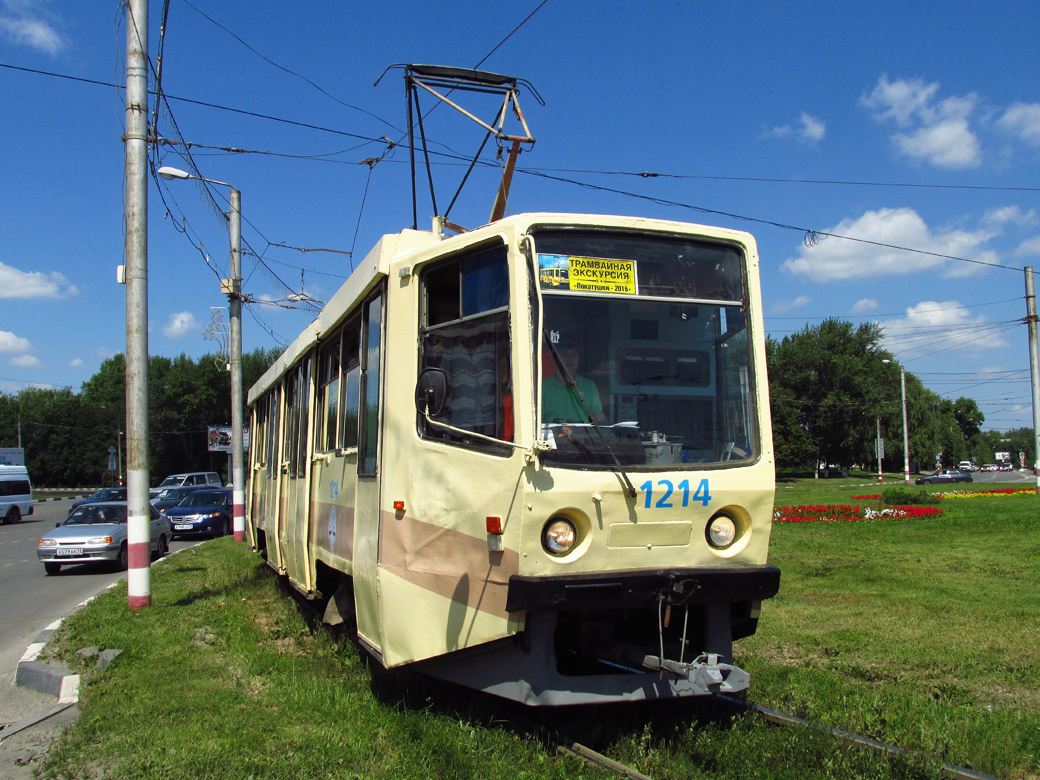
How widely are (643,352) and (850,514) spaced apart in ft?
54.2

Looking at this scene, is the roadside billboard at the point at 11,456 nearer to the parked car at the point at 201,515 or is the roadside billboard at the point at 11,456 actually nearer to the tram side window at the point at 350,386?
the parked car at the point at 201,515

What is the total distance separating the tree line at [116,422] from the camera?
7594 cm

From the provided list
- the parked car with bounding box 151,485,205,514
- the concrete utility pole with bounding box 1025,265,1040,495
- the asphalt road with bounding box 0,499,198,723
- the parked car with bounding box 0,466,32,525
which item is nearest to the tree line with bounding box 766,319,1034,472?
the concrete utility pole with bounding box 1025,265,1040,495

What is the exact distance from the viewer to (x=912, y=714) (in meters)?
5.00

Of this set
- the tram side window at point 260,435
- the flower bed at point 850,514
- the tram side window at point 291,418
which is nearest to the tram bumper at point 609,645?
the tram side window at point 291,418

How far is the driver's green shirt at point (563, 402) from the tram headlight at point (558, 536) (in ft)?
1.77

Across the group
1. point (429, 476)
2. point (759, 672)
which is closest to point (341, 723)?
point (429, 476)

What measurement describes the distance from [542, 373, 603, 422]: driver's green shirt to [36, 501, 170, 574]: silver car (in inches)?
571

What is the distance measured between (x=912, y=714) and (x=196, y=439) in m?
80.2

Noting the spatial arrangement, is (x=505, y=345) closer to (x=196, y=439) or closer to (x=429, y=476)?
(x=429, y=476)

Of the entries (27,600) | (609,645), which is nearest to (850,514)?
(609,645)

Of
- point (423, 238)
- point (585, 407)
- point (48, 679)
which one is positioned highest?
point (423, 238)

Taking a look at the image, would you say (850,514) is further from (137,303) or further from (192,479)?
(192,479)

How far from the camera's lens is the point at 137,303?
33.6ft
